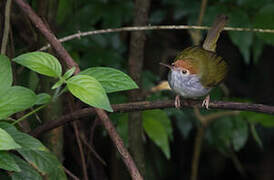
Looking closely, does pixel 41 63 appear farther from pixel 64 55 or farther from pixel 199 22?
pixel 199 22

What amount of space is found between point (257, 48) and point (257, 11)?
14.1 inches

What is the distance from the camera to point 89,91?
1535 mm

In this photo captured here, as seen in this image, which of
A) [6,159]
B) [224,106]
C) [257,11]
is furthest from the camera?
[257,11]

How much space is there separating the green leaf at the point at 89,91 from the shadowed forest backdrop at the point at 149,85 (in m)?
0.47

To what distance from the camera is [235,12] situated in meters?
3.35

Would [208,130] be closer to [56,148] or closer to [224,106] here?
[56,148]

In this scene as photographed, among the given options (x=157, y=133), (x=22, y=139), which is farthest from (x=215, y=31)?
(x=22, y=139)

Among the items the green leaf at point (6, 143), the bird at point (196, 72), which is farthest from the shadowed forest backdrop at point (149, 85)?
the green leaf at point (6, 143)

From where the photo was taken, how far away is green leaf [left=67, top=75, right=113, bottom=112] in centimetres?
149

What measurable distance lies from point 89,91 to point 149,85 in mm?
1947

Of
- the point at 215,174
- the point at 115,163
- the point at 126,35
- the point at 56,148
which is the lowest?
Result: the point at 215,174

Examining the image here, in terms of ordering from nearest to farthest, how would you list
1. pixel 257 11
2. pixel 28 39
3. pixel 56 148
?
pixel 56 148
pixel 28 39
pixel 257 11

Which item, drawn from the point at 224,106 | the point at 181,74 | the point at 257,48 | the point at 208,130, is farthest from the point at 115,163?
the point at 224,106

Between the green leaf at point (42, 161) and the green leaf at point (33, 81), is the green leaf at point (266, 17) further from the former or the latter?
the green leaf at point (42, 161)
